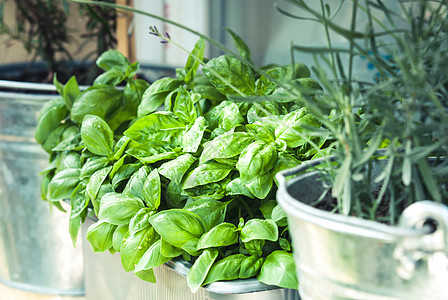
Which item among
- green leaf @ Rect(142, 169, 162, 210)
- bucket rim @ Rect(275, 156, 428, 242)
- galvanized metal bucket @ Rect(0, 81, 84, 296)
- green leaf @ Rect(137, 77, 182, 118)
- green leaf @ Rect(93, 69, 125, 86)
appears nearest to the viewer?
bucket rim @ Rect(275, 156, 428, 242)

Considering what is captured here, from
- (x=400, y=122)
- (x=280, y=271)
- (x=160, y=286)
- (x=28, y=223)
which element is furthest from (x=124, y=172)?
(x=28, y=223)

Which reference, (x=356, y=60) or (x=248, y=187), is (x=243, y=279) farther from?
(x=356, y=60)

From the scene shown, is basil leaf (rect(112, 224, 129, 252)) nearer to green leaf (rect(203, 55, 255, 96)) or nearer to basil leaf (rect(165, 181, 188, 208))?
basil leaf (rect(165, 181, 188, 208))

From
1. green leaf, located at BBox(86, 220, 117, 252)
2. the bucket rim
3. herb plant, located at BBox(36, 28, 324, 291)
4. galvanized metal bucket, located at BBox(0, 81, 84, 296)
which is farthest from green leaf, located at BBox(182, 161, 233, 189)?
galvanized metal bucket, located at BBox(0, 81, 84, 296)

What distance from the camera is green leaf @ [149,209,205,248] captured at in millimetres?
463

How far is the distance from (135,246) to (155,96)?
0.71 ft

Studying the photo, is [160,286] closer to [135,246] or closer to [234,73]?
[135,246]

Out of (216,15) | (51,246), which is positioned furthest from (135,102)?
(216,15)

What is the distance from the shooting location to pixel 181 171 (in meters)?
0.51

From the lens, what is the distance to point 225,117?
548 mm

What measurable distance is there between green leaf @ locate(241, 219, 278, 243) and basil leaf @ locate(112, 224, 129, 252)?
0.14m

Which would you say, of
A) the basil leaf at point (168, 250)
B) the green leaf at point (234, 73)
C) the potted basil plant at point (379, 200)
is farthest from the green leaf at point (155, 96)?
the potted basil plant at point (379, 200)

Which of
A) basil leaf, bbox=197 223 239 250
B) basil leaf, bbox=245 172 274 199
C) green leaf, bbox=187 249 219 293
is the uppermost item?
basil leaf, bbox=245 172 274 199

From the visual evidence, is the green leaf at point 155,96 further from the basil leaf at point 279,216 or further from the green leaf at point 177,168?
the basil leaf at point 279,216
